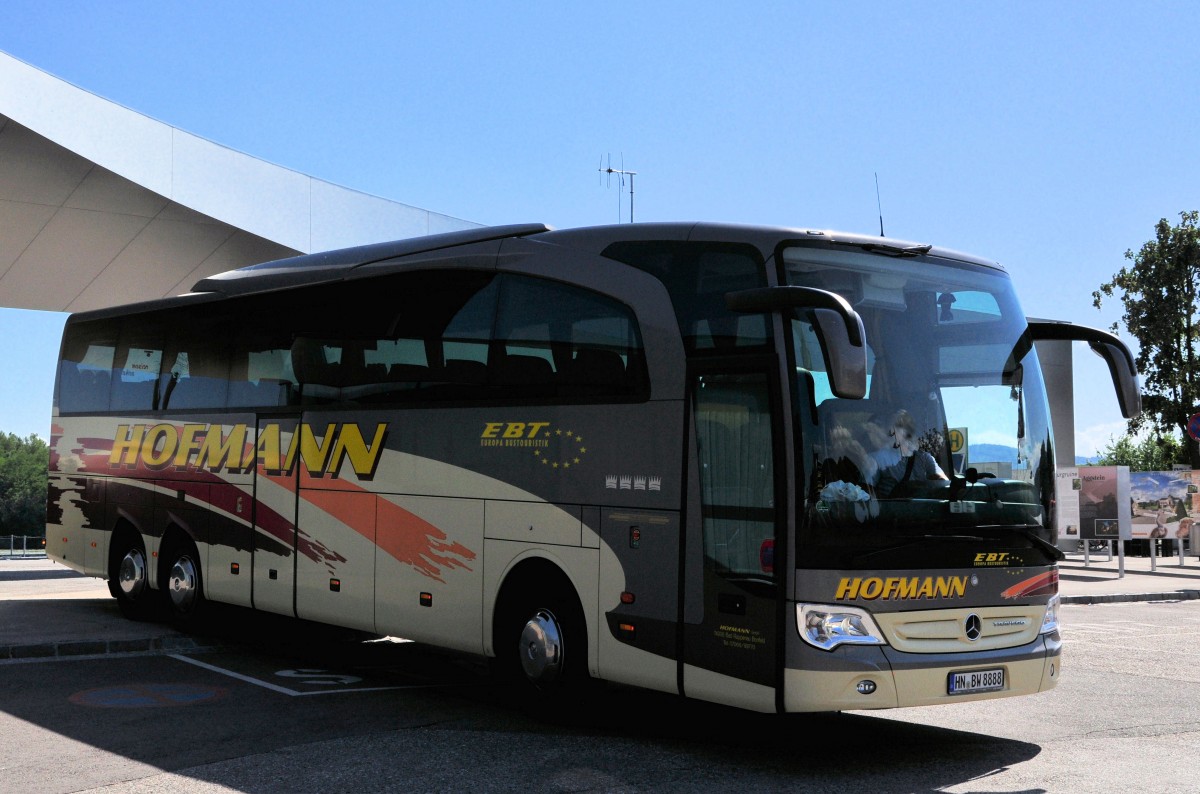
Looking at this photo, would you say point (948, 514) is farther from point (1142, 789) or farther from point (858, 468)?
point (1142, 789)

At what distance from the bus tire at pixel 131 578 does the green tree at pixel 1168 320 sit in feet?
122

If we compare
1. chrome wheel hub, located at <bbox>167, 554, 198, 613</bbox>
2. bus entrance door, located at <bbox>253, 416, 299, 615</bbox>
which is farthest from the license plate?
chrome wheel hub, located at <bbox>167, 554, 198, 613</bbox>

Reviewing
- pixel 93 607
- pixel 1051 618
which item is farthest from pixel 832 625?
pixel 93 607

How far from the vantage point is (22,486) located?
141m

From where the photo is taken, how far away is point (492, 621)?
380 inches

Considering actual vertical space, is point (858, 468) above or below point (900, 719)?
above

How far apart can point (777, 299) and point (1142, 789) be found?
3.41 m

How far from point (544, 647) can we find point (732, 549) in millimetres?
1931

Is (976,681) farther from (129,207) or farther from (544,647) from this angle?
(129,207)

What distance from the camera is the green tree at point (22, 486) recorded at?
133m

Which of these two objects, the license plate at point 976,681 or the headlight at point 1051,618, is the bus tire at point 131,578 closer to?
the license plate at point 976,681

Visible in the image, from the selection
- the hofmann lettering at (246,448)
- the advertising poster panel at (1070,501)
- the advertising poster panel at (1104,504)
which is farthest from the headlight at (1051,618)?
the advertising poster panel at (1104,504)

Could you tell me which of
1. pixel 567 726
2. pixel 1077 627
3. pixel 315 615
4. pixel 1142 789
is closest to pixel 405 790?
pixel 567 726

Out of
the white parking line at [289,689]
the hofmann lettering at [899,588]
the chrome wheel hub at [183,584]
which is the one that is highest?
the hofmann lettering at [899,588]
